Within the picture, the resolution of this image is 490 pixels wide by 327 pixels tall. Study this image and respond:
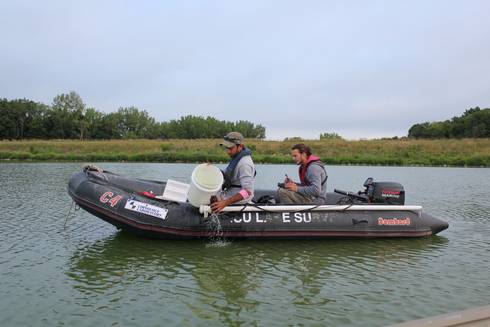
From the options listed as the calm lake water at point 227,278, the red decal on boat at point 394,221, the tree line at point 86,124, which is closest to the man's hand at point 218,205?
the calm lake water at point 227,278

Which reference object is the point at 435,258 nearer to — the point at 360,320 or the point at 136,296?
the point at 360,320

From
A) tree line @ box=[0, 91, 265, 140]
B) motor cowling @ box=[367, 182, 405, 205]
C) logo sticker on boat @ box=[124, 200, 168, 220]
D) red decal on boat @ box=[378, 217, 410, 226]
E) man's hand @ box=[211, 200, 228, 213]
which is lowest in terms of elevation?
red decal on boat @ box=[378, 217, 410, 226]

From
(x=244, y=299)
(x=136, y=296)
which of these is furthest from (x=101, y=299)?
(x=244, y=299)

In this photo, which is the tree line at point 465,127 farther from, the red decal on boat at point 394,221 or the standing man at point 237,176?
the standing man at point 237,176

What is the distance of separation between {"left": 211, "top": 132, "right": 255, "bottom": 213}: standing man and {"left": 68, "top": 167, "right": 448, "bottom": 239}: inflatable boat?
18cm

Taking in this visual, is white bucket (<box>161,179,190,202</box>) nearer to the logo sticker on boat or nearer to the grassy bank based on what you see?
the logo sticker on boat

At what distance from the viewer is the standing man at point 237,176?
7113 millimetres

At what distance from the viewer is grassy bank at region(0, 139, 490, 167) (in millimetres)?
32906

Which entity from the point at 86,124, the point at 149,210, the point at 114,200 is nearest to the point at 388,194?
the point at 149,210

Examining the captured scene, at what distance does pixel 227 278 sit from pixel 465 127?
66.2 metres

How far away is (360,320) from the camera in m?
4.51

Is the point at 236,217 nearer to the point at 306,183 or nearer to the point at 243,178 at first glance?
the point at 243,178

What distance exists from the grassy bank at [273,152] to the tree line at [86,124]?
3383 centimetres

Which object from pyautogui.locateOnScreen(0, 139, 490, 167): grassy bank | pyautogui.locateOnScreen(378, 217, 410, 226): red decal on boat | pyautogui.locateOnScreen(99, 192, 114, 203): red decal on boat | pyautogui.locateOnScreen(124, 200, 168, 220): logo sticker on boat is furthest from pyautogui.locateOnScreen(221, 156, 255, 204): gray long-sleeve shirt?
pyautogui.locateOnScreen(0, 139, 490, 167): grassy bank
